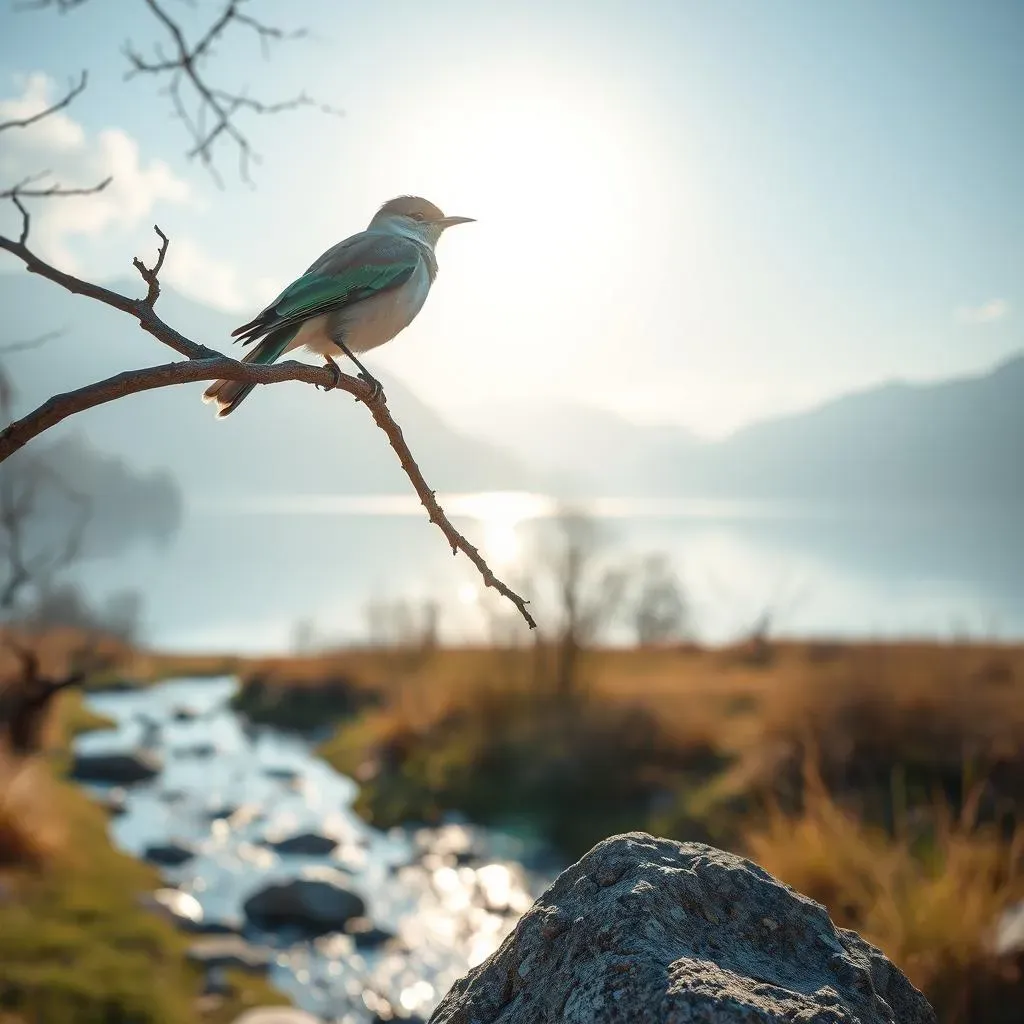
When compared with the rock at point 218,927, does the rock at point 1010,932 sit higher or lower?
higher

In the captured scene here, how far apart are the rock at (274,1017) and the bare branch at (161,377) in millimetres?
5593

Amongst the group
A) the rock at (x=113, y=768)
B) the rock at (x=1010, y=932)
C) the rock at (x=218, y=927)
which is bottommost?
the rock at (x=113, y=768)

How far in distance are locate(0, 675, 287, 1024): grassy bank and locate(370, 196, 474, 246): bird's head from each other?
5.43m

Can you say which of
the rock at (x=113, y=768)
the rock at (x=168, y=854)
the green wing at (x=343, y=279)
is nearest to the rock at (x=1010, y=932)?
the green wing at (x=343, y=279)

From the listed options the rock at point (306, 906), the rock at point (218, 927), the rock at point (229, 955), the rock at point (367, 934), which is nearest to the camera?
the rock at point (229, 955)

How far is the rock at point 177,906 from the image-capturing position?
8.82 m

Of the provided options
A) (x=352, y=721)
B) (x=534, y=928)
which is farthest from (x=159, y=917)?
(x=352, y=721)

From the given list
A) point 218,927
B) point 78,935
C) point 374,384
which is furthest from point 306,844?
point 374,384

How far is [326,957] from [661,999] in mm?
8102

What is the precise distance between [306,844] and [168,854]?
5.23 feet

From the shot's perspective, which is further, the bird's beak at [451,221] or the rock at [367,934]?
the rock at [367,934]

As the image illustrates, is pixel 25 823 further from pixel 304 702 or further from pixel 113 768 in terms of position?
pixel 304 702

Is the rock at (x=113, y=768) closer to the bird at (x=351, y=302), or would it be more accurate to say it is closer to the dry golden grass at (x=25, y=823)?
the dry golden grass at (x=25, y=823)

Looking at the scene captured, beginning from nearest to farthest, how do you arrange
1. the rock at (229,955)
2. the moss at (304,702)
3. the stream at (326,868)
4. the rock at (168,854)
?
the rock at (229,955) < the stream at (326,868) < the rock at (168,854) < the moss at (304,702)
